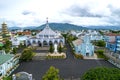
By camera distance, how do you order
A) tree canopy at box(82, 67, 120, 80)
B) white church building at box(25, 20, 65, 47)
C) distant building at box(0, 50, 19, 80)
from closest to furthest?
tree canopy at box(82, 67, 120, 80) → distant building at box(0, 50, 19, 80) → white church building at box(25, 20, 65, 47)

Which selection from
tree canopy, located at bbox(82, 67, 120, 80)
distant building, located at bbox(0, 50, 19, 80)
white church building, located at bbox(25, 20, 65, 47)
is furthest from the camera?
white church building, located at bbox(25, 20, 65, 47)

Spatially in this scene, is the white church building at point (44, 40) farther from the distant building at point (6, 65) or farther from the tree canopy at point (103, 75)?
the tree canopy at point (103, 75)

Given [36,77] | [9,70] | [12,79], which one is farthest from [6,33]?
[12,79]

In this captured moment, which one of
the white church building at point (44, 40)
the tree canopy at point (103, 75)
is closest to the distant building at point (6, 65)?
the tree canopy at point (103, 75)

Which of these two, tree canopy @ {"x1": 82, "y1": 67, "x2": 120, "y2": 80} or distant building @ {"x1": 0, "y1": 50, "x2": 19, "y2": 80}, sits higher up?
tree canopy @ {"x1": 82, "y1": 67, "x2": 120, "y2": 80}

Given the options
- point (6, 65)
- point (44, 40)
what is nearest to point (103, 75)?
point (6, 65)

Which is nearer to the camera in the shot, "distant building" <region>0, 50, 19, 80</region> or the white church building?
"distant building" <region>0, 50, 19, 80</region>

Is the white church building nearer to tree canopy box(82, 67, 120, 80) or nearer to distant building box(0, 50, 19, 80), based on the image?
distant building box(0, 50, 19, 80)

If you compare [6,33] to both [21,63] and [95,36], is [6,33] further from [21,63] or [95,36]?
[21,63]

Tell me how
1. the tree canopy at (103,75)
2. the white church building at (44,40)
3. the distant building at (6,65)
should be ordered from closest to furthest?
the tree canopy at (103,75)
the distant building at (6,65)
the white church building at (44,40)

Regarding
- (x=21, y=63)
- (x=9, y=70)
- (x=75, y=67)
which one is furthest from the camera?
(x=21, y=63)

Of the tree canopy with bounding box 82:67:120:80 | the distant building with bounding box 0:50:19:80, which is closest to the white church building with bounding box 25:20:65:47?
the distant building with bounding box 0:50:19:80
